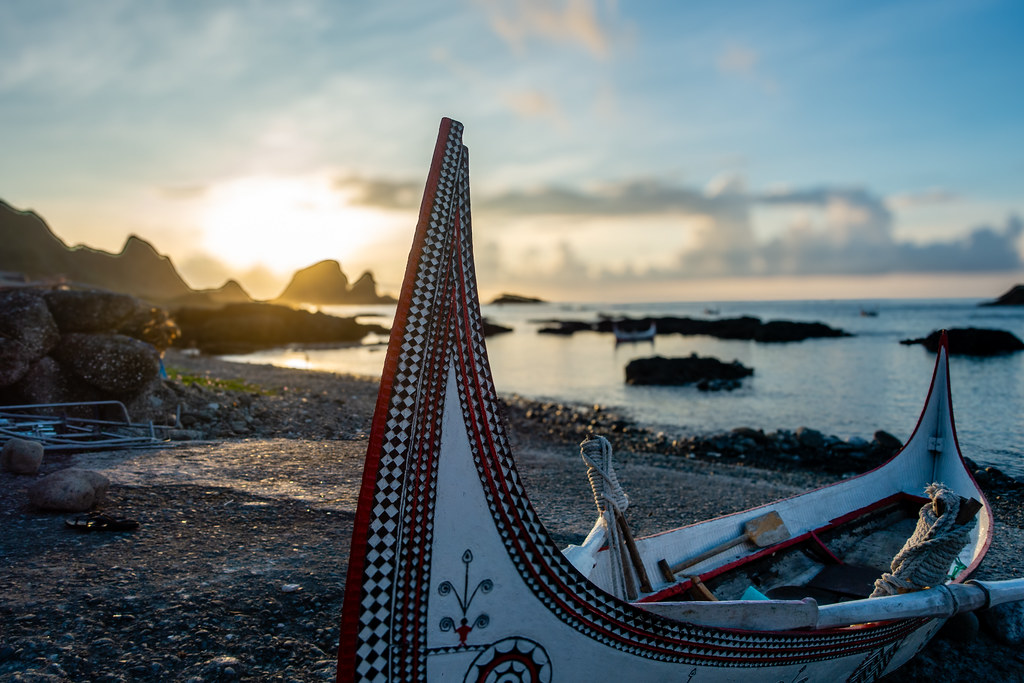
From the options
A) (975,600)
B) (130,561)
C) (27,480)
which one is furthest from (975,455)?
(27,480)

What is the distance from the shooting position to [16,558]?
556 cm

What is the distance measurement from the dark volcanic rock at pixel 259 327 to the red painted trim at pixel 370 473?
52.6 m

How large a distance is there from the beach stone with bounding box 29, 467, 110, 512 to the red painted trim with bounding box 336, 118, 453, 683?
5.58m

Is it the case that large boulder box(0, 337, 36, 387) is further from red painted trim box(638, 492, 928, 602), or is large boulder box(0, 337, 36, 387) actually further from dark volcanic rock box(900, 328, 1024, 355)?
dark volcanic rock box(900, 328, 1024, 355)

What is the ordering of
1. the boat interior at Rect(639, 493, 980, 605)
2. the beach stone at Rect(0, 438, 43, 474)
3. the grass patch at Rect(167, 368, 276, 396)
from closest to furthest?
the boat interior at Rect(639, 493, 980, 605) → the beach stone at Rect(0, 438, 43, 474) → the grass patch at Rect(167, 368, 276, 396)

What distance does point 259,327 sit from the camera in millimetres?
56250

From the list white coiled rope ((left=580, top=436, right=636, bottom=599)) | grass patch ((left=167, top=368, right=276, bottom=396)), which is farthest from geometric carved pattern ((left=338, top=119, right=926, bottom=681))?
grass patch ((left=167, top=368, right=276, bottom=396))

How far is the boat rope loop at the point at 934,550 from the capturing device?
14.5ft

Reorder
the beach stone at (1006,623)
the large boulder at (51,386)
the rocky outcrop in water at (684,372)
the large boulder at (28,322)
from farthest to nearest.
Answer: the rocky outcrop in water at (684,372) < the large boulder at (51,386) < the large boulder at (28,322) < the beach stone at (1006,623)

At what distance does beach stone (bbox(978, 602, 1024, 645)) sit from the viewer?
19.4 feet

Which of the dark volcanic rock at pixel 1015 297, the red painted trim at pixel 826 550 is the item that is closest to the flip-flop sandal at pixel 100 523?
the red painted trim at pixel 826 550

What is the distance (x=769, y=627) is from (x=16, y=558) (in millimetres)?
6580

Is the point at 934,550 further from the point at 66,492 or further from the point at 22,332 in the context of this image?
the point at 22,332

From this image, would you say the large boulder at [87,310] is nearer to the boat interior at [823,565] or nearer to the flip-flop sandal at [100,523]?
the flip-flop sandal at [100,523]
